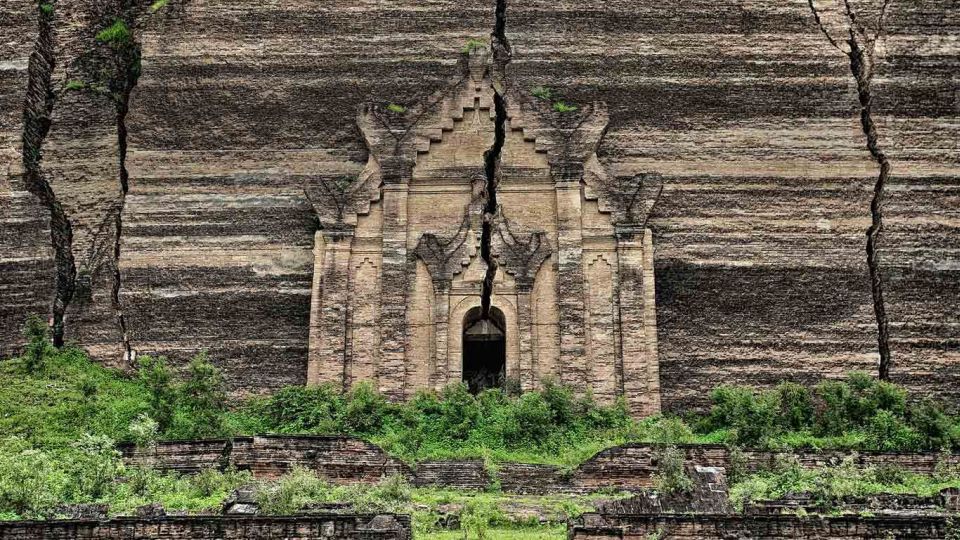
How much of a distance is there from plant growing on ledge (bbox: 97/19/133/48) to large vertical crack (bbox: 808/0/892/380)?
15.7m

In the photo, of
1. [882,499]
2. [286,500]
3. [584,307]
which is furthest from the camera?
[584,307]

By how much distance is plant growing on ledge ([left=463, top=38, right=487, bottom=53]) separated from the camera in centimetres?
2950

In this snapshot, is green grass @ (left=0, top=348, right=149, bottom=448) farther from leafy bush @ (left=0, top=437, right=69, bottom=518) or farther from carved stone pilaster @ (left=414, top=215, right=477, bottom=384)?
carved stone pilaster @ (left=414, top=215, right=477, bottom=384)

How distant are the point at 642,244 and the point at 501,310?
3.17 m

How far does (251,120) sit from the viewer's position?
3012 centimetres

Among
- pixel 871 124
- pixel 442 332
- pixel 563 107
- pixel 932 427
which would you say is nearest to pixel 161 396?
pixel 442 332

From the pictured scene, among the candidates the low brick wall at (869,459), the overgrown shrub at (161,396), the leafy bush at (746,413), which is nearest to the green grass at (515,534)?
the low brick wall at (869,459)

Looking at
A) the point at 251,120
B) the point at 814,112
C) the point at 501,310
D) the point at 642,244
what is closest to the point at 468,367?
the point at 501,310

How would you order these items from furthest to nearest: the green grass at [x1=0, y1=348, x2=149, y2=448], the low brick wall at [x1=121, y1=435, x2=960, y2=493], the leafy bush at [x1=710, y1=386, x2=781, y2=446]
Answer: the leafy bush at [x1=710, y1=386, x2=781, y2=446]
the green grass at [x1=0, y1=348, x2=149, y2=448]
the low brick wall at [x1=121, y1=435, x2=960, y2=493]

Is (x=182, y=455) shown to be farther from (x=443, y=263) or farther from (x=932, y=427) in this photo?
(x=932, y=427)

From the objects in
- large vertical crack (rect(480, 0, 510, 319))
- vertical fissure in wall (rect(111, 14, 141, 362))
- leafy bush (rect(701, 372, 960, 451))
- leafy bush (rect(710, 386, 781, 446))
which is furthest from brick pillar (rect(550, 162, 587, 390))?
vertical fissure in wall (rect(111, 14, 141, 362))

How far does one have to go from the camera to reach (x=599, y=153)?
97.5ft

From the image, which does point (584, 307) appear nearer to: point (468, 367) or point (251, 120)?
point (468, 367)

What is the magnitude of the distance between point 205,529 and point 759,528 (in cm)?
591
